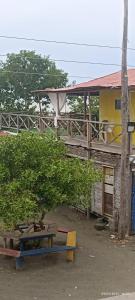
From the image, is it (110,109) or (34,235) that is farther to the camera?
(110,109)

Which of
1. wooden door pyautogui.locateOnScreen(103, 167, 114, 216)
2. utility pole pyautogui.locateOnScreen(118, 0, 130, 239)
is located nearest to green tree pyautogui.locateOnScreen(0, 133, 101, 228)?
utility pole pyautogui.locateOnScreen(118, 0, 130, 239)

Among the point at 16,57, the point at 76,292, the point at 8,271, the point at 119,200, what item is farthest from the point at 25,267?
the point at 16,57

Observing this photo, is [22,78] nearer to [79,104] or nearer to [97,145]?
[79,104]

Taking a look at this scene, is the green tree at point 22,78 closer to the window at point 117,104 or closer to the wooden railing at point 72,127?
the wooden railing at point 72,127

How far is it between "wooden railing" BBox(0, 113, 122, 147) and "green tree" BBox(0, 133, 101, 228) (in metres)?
3.75

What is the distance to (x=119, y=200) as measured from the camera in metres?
15.3

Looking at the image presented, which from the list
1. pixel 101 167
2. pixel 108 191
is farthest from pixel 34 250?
pixel 101 167

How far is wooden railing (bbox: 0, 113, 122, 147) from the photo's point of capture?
16.5 meters

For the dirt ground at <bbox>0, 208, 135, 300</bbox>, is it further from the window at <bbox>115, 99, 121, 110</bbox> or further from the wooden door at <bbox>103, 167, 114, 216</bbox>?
the window at <bbox>115, 99, 121, 110</bbox>

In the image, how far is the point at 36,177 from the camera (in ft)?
35.8

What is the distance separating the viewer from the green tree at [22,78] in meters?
31.2

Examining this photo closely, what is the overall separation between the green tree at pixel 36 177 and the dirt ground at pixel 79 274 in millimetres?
1409

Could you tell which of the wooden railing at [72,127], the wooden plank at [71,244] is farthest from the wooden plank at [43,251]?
the wooden railing at [72,127]

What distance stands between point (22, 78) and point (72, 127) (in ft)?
43.1
